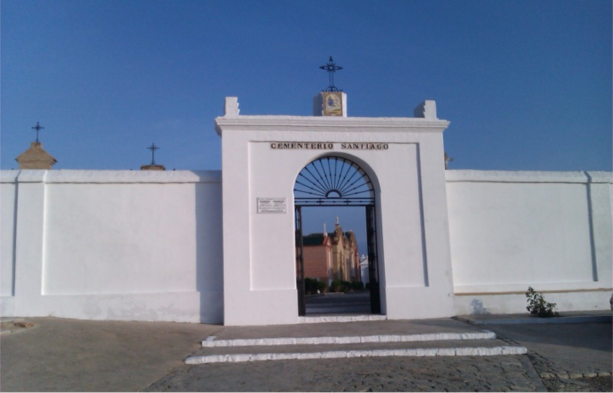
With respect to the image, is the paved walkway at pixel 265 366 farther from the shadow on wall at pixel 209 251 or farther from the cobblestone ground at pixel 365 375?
the shadow on wall at pixel 209 251

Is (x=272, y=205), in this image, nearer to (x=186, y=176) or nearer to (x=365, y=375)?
(x=186, y=176)

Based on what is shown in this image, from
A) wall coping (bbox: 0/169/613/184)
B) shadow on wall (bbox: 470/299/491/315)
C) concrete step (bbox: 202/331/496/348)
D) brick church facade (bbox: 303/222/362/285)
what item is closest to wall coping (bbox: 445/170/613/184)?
wall coping (bbox: 0/169/613/184)

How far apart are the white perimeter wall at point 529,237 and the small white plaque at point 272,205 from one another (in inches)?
158

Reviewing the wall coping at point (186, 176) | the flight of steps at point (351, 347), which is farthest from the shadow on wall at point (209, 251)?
the flight of steps at point (351, 347)

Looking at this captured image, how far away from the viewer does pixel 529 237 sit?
12945mm

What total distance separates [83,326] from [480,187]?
9189mm

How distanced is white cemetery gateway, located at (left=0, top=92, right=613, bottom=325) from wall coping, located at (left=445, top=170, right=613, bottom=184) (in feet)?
0.16

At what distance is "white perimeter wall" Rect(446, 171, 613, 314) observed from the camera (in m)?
12.6

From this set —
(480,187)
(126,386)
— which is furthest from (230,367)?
(480,187)

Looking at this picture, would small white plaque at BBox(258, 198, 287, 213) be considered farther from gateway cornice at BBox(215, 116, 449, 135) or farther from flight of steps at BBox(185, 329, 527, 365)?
flight of steps at BBox(185, 329, 527, 365)

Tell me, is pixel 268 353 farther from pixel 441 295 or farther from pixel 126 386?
pixel 441 295

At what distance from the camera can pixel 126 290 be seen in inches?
451

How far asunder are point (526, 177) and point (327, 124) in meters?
5.15

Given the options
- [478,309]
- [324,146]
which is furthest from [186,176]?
[478,309]
